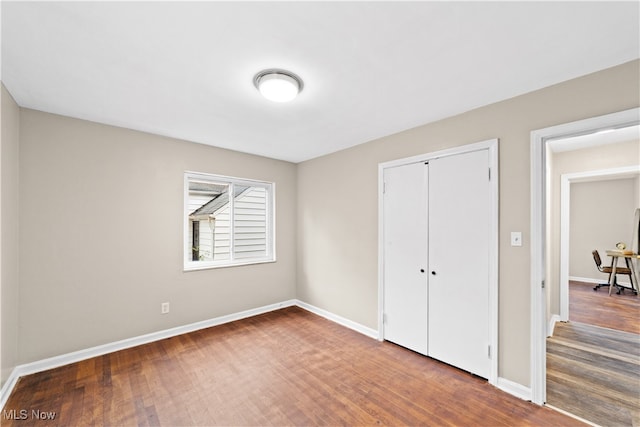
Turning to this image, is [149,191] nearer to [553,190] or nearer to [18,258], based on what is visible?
[18,258]

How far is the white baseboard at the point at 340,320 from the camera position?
131 inches

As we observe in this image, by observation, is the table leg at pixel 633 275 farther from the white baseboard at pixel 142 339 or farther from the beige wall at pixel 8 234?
the beige wall at pixel 8 234

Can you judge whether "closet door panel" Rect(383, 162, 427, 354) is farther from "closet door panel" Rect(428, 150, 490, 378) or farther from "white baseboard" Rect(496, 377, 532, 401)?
"white baseboard" Rect(496, 377, 532, 401)

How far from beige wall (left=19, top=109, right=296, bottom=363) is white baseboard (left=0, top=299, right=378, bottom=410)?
0.06 meters

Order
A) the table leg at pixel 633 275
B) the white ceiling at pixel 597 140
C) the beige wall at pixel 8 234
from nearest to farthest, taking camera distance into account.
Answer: the beige wall at pixel 8 234, the white ceiling at pixel 597 140, the table leg at pixel 633 275

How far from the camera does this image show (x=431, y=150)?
2787 mm

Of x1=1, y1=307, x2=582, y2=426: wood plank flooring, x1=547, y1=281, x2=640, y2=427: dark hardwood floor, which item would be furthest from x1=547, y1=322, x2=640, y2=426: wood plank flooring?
x1=1, y1=307, x2=582, y2=426: wood plank flooring

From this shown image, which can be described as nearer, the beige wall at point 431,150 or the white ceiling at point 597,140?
the beige wall at point 431,150

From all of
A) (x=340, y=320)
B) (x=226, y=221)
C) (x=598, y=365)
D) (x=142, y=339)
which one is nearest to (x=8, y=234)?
(x=142, y=339)

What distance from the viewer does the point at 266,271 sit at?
4203 millimetres

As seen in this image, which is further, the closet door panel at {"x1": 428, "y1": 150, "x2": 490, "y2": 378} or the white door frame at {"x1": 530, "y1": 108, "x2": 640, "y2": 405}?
the closet door panel at {"x1": 428, "y1": 150, "x2": 490, "y2": 378}

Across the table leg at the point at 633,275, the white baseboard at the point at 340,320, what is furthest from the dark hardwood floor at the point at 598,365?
the white baseboard at the point at 340,320

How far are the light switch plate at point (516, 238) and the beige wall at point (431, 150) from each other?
0.11ft

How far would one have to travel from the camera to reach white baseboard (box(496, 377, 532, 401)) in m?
2.10
